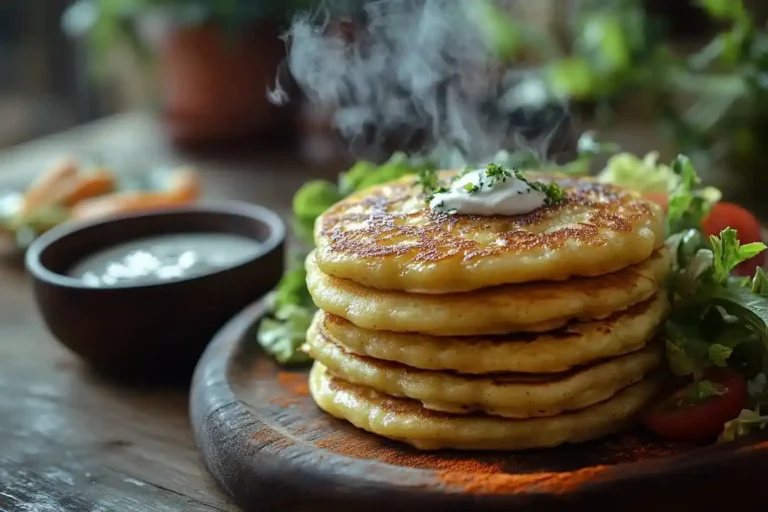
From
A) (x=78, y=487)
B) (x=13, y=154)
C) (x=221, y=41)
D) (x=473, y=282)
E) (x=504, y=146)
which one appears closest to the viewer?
(x=473, y=282)

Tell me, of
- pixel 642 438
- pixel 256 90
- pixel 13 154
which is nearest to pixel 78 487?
pixel 642 438

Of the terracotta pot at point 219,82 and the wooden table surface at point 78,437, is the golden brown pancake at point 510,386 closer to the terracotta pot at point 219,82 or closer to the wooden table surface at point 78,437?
the wooden table surface at point 78,437

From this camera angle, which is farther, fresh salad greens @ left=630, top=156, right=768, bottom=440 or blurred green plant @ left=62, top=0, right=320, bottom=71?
blurred green plant @ left=62, top=0, right=320, bottom=71

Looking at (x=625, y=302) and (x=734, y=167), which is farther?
(x=734, y=167)

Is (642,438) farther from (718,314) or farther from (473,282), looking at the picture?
(473,282)

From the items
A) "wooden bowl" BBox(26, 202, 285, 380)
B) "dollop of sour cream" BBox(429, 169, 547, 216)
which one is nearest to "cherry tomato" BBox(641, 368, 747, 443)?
"dollop of sour cream" BBox(429, 169, 547, 216)

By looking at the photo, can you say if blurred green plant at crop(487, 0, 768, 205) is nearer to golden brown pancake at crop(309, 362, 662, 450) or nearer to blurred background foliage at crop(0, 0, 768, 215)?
blurred background foliage at crop(0, 0, 768, 215)

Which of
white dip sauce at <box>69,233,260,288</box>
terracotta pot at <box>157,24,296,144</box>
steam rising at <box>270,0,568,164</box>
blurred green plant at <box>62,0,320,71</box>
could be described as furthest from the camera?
terracotta pot at <box>157,24,296,144</box>
